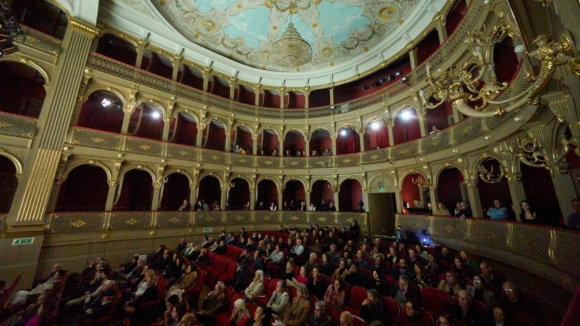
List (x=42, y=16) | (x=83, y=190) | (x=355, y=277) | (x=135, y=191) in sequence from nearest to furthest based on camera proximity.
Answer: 1. (x=355, y=277)
2. (x=42, y=16)
3. (x=83, y=190)
4. (x=135, y=191)

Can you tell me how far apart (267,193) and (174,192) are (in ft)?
19.5

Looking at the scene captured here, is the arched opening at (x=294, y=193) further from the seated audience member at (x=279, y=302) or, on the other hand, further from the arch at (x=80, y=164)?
the seated audience member at (x=279, y=302)

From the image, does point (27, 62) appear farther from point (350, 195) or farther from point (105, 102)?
point (350, 195)

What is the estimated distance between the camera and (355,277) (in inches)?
192

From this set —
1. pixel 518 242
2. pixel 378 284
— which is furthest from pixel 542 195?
pixel 378 284

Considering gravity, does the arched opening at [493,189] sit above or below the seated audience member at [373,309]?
above

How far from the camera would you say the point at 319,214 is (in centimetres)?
1309

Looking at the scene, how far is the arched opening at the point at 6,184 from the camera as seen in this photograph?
804 cm

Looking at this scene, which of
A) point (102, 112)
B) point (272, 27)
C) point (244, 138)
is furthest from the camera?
point (244, 138)

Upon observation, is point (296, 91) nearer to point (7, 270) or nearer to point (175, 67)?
point (175, 67)

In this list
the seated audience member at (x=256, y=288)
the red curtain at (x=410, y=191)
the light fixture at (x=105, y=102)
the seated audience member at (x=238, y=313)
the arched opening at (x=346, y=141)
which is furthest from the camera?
the arched opening at (x=346, y=141)

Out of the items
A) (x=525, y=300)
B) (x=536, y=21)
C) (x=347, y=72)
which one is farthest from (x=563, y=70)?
(x=347, y=72)

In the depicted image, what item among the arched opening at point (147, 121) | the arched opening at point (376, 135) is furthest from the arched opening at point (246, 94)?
the arched opening at point (376, 135)

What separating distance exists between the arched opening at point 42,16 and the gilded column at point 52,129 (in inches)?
63.3
